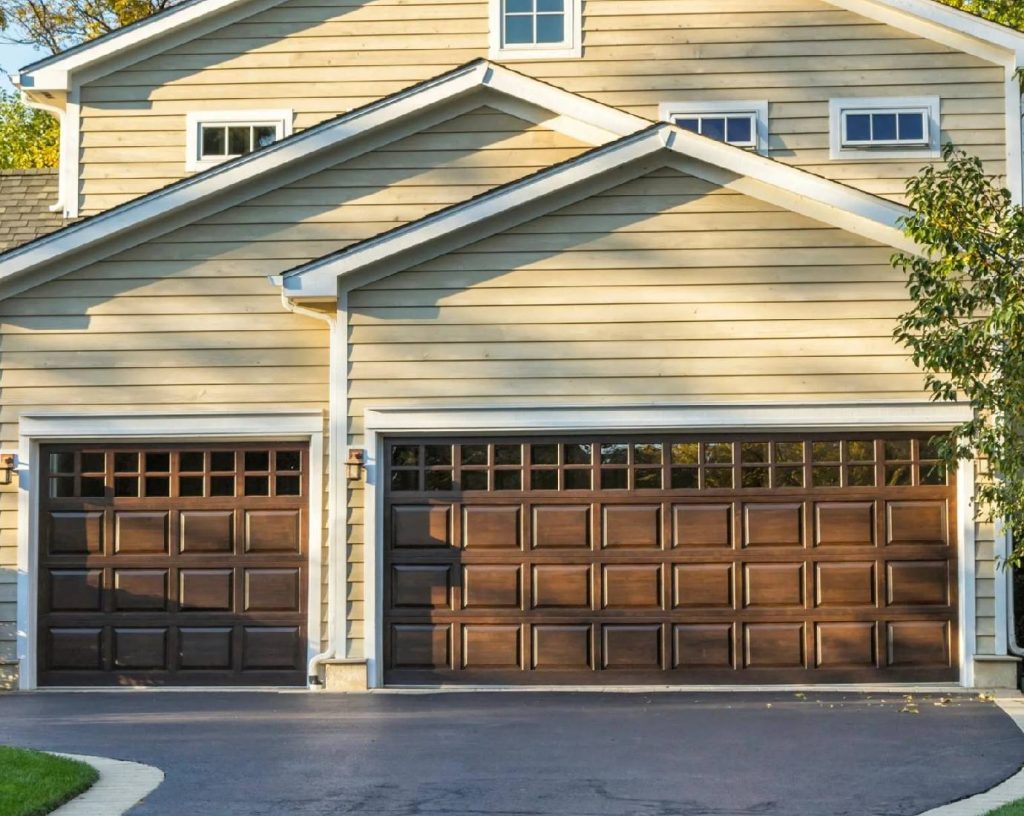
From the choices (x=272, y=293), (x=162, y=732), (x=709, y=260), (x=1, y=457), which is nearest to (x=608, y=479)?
(x=709, y=260)

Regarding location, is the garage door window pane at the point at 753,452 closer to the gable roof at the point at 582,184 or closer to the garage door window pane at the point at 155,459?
the gable roof at the point at 582,184

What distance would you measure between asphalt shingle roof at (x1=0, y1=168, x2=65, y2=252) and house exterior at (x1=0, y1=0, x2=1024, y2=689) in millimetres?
2122

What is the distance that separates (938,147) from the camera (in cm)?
1546

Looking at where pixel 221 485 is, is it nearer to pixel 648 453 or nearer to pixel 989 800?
pixel 648 453

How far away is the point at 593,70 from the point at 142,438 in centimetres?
610

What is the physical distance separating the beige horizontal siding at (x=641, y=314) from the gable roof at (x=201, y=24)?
354 cm

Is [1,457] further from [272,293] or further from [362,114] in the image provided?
[362,114]

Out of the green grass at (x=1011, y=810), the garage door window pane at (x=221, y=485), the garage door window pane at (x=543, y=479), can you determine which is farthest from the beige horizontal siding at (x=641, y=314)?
the green grass at (x=1011, y=810)

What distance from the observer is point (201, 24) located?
16.0 meters

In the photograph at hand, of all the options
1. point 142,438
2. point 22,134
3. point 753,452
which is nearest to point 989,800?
point 753,452

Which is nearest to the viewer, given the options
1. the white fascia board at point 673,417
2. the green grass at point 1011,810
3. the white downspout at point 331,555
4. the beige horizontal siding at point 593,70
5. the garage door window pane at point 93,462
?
the green grass at point 1011,810

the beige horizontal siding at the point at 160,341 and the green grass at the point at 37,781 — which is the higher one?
the beige horizontal siding at the point at 160,341

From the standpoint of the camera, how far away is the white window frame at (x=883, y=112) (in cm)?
1552

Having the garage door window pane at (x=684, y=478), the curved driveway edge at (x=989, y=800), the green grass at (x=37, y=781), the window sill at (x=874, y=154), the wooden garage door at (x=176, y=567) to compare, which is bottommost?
the curved driveway edge at (x=989, y=800)
